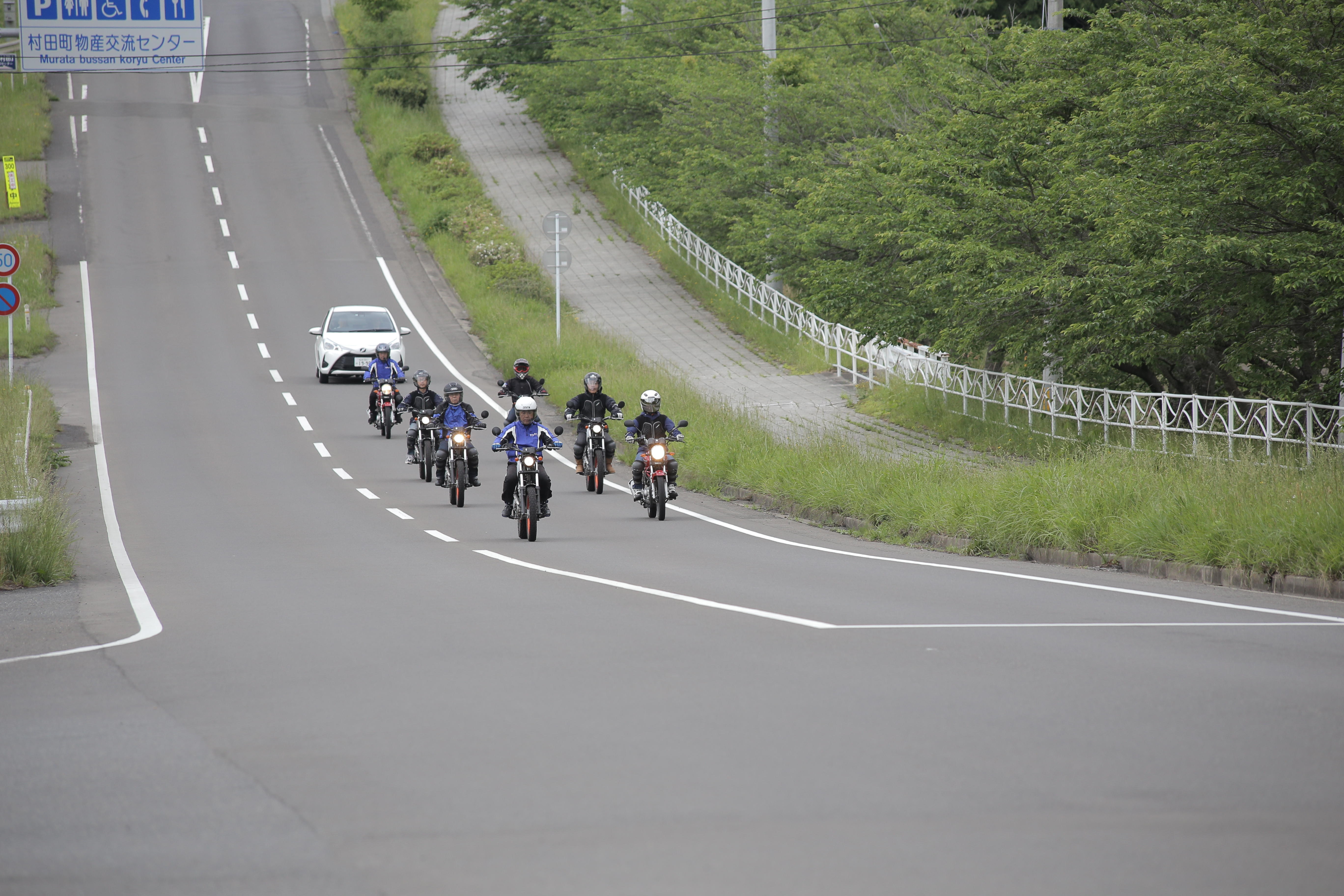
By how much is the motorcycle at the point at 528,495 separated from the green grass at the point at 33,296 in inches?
792

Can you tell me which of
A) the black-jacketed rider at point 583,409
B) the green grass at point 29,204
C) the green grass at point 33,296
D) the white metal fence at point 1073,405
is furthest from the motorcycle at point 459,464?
the green grass at point 29,204

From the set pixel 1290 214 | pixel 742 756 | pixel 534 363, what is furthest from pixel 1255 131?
pixel 534 363

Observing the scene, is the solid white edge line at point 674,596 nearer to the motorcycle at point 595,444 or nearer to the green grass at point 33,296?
the motorcycle at point 595,444

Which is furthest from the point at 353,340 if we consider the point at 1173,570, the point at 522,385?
the point at 1173,570

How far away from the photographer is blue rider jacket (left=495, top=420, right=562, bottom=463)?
18.5 metres

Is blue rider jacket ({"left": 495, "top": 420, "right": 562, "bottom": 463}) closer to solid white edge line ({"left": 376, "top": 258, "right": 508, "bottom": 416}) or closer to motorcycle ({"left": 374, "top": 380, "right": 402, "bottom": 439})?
motorcycle ({"left": 374, "top": 380, "right": 402, "bottom": 439})

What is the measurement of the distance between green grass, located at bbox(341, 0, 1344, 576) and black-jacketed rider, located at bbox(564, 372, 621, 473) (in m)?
1.47

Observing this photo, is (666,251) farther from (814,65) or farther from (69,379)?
(69,379)

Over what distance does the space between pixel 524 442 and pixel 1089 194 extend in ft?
28.0

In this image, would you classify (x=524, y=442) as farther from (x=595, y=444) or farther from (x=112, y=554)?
(x=112, y=554)

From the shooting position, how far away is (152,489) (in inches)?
898

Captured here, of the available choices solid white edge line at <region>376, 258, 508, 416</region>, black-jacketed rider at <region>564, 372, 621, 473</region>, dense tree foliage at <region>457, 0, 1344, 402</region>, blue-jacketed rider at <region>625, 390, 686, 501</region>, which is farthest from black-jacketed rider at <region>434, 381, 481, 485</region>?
solid white edge line at <region>376, 258, 508, 416</region>

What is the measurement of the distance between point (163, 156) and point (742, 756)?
59.3 meters

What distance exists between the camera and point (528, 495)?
1709 centimetres
